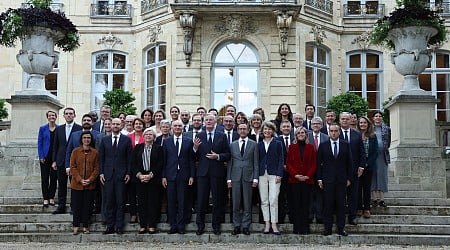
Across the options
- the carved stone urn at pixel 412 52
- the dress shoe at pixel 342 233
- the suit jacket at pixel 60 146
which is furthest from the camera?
the carved stone urn at pixel 412 52

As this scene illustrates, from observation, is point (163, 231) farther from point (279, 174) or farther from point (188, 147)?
point (279, 174)

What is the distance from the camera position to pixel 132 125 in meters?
10.8

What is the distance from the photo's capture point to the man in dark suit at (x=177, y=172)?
10.0 meters

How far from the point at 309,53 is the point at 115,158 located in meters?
12.1

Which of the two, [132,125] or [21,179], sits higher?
[132,125]

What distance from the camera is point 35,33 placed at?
1305cm

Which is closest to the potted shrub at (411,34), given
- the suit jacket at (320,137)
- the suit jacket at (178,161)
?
the suit jacket at (320,137)

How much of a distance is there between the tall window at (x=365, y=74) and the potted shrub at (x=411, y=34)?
9150 millimetres

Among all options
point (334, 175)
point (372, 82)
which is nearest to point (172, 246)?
point (334, 175)

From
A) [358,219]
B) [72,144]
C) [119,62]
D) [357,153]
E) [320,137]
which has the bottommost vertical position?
[358,219]

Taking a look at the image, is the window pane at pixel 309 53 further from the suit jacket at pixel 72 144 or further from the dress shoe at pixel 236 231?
the dress shoe at pixel 236 231

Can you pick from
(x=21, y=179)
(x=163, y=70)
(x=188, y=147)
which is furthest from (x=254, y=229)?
(x=163, y=70)

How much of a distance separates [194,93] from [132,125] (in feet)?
30.7

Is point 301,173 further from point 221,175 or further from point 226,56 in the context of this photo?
point 226,56
